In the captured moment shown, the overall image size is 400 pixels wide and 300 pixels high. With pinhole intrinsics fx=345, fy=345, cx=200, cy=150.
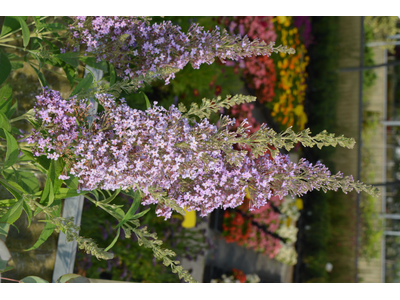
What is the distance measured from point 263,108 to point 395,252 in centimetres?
419

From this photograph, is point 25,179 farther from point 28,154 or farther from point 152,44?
point 152,44

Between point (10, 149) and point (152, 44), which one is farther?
point (152, 44)

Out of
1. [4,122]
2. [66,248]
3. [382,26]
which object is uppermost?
[382,26]

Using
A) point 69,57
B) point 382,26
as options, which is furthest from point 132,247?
point 382,26

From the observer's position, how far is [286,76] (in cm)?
532

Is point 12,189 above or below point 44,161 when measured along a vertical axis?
below

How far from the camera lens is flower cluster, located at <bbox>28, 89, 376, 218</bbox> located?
1.17 m

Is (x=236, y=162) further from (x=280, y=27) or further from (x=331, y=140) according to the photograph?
(x=280, y=27)

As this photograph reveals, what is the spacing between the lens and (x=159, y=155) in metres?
1.19

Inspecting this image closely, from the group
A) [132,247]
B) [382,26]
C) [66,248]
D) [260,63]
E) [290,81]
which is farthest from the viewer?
[382,26]

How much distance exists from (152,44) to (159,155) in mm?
561

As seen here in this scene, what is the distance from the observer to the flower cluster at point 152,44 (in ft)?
4.80

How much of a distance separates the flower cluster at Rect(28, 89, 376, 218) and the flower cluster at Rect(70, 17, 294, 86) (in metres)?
0.29

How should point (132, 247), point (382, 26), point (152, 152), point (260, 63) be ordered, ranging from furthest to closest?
point (382, 26), point (260, 63), point (132, 247), point (152, 152)
